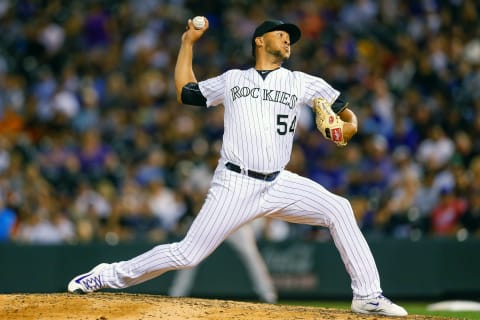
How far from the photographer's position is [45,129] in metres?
15.1

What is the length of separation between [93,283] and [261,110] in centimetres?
169

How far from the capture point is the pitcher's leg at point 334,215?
6.63 meters

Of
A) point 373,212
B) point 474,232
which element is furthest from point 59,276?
point 474,232

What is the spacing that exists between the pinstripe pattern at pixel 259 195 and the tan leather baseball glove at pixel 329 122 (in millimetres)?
153

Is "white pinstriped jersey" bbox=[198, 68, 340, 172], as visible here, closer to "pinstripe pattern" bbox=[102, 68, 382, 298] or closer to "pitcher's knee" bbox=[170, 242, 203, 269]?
"pinstripe pattern" bbox=[102, 68, 382, 298]

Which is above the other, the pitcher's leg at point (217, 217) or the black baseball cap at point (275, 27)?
the black baseball cap at point (275, 27)

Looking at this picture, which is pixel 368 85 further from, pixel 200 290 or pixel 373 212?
pixel 200 290

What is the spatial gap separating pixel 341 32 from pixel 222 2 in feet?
7.14

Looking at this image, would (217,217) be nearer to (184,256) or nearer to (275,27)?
(184,256)

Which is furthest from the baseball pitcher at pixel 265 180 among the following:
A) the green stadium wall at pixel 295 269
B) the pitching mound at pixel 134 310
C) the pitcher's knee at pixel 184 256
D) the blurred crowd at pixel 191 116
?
the blurred crowd at pixel 191 116

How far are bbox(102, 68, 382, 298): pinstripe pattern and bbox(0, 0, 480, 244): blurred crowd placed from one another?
21.0ft

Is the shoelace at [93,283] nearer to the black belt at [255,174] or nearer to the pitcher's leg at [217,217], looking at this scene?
the pitcher's leg at [217,217]

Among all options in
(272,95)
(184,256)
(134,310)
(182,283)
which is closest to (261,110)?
(272,95)

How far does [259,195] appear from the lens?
21.6 feet
